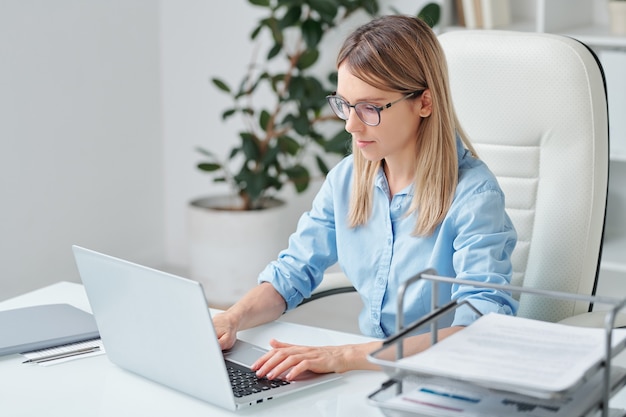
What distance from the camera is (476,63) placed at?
199 cm

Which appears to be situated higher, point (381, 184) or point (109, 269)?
point (381, 184)

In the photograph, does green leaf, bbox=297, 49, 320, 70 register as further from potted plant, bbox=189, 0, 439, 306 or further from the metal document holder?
the metal document holder

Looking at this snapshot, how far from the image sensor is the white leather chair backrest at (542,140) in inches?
74.4

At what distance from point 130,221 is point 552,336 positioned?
314 centimetres

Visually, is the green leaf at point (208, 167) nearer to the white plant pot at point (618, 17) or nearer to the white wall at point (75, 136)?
the white wall at point (75, 136)

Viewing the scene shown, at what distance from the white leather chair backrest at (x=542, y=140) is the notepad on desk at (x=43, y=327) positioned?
0.86 metres

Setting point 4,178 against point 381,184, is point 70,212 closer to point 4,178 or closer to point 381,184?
point 4,178

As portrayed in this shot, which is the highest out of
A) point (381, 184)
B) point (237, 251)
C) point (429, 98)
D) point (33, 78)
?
point (33, 78)

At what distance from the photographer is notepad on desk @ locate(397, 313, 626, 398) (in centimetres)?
104

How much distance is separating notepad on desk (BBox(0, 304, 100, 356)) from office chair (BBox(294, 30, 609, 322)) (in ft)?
1.67

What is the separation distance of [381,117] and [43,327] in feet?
2.25

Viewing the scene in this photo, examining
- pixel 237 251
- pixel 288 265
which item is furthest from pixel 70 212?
pixel 288 265

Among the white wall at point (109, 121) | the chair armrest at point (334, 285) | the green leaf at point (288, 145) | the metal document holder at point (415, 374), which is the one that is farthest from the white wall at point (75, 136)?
the metal document holder at point (415, 374)

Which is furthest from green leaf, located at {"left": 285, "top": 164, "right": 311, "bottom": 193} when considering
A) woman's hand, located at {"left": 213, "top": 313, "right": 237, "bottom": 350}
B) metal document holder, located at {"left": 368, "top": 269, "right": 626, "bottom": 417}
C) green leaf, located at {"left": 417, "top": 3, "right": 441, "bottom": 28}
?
metal document holder, located at {"left": 368, "top": 269, "right": 626, "bottom": 417}
